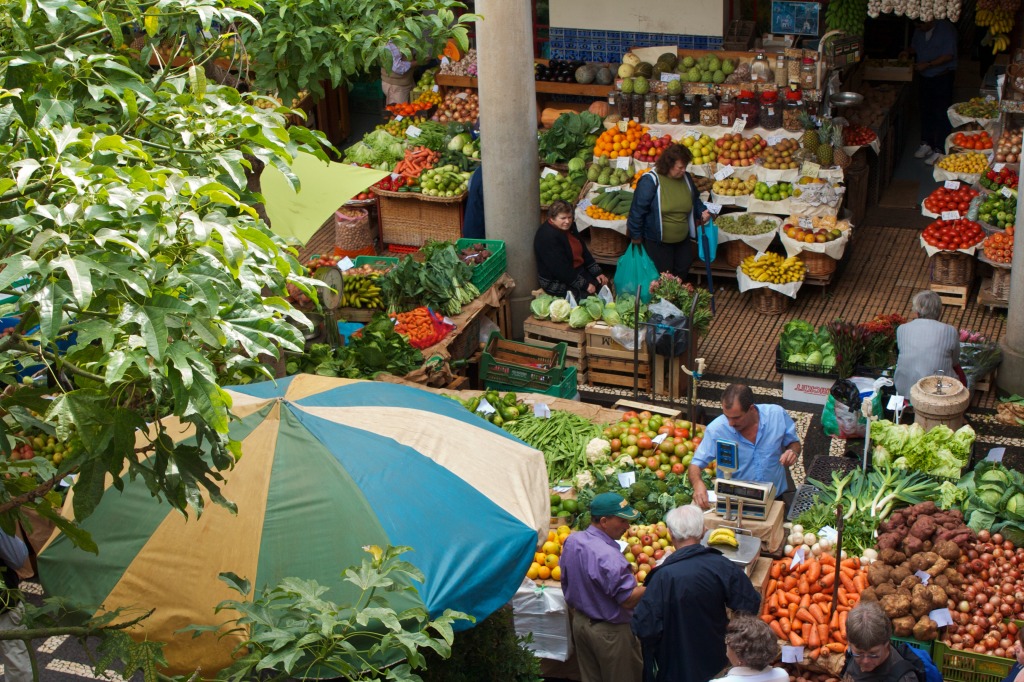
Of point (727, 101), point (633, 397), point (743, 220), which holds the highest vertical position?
point (727, 101)

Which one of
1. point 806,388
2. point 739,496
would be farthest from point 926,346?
point 739,496

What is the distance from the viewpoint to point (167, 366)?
10.2 ft

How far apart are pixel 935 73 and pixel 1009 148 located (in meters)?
2.81

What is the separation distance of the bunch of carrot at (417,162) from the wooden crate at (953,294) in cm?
495

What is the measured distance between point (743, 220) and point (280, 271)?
775 centimetres

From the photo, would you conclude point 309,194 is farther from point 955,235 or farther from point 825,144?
point 955,235

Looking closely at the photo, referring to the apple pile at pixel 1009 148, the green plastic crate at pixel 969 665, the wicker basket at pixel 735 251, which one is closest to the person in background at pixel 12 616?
the green plastic crate at pixel 969 665

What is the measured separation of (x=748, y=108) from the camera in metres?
11.3

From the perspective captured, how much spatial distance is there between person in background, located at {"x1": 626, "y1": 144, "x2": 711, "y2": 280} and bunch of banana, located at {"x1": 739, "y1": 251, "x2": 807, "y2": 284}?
0.83 m

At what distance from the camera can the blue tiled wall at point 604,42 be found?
12781mm

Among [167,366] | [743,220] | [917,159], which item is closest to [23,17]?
[167,366]

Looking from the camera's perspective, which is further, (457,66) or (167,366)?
(457,66)

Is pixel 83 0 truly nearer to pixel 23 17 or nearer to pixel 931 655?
pixel 23 17

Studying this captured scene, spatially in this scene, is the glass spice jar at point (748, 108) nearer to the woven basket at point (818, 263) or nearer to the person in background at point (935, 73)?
the woven basket at point (818, 263)
